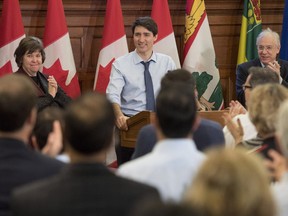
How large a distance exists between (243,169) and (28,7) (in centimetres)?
566

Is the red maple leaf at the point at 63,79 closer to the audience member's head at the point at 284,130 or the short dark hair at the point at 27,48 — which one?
the short dark hair at the point at 27,48

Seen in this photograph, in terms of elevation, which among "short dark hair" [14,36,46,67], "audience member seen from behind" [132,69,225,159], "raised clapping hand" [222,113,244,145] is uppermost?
"short dark hair" [14,36,46,67]

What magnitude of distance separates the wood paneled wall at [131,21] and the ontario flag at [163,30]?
0.27 m

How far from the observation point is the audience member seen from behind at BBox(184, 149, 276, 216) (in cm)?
168

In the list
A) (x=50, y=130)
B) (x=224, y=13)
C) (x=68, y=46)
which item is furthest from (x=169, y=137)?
(x=224, y=13)

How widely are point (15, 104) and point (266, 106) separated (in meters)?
1.18

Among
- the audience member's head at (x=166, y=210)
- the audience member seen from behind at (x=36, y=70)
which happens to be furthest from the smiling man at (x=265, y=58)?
the audience member's head at (x=166, y=210)

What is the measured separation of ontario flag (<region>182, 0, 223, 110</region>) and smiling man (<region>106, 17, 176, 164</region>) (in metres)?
0.80

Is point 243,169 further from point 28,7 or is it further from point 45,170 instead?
point 28,7

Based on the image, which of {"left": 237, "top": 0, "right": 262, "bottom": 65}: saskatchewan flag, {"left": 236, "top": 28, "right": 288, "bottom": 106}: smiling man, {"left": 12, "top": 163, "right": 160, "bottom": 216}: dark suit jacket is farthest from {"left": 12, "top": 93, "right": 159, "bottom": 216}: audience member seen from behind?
{"left": 237, "top": 0, "right": 262, "bottom": 65}: saskatchewan flag

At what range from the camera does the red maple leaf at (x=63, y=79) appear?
22.4 feet

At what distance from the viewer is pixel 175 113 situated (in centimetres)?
259

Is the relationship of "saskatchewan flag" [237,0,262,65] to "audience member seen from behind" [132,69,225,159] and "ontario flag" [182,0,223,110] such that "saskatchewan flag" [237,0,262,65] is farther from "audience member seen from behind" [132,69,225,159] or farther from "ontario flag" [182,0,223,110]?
"audience member seen from behind" [132,69,225,159]

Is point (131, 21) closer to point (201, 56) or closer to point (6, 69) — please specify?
point (201, 56)
